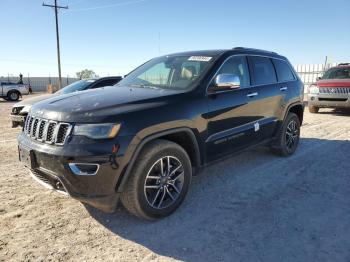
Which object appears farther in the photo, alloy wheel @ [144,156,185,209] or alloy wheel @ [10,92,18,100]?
alloy wheel @ [10,92,18,100]

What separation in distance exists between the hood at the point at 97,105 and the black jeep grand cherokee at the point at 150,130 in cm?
1

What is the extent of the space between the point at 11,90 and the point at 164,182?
2226 centimetres

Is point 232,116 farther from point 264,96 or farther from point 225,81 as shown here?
point 264,96

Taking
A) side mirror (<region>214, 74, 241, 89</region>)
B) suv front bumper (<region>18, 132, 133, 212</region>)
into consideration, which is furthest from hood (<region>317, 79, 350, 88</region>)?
suv front bumper (<region>18, 132, 133, 212</region>)

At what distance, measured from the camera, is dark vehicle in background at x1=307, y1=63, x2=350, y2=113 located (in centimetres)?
1130

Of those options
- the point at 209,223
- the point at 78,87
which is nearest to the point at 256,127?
the point at 209,223

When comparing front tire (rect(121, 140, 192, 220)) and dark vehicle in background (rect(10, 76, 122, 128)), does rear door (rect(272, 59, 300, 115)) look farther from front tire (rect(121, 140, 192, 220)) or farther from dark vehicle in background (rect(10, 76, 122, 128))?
dark vehicle in background (rect(10, 76, 122, 128))

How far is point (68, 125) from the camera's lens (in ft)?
10.2

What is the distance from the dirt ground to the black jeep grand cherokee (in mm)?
348

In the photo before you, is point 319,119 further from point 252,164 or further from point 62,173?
point 62,173

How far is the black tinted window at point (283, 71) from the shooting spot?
19.0 ft

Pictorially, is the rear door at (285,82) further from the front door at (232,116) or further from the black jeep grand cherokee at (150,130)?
the front door at (232,116)

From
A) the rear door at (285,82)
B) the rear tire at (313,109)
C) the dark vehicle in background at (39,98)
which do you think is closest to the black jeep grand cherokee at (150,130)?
the rear door at (285,82)

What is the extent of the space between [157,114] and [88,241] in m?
1.42
